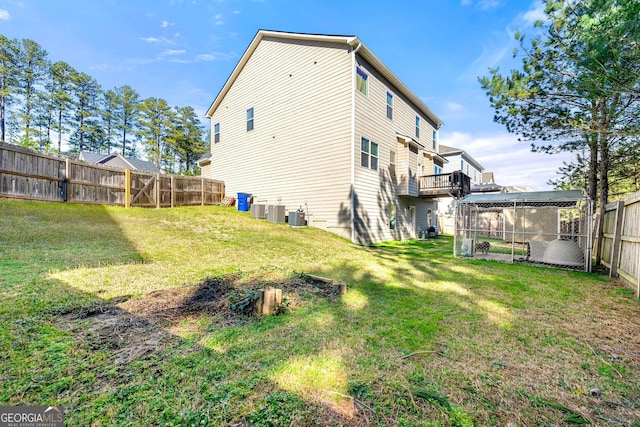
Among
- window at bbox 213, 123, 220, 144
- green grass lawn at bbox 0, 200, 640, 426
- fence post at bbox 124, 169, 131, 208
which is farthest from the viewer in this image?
window at bbox 213, 123, 220, 144

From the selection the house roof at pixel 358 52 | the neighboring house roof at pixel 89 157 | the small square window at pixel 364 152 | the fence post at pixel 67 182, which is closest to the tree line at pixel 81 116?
the neighboring house roof at pixel 89 157

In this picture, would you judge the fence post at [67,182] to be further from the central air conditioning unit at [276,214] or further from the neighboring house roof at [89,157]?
the neighboring house roof at [89,157]

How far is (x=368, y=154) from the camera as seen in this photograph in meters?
11.8

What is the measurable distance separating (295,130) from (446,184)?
8.85m

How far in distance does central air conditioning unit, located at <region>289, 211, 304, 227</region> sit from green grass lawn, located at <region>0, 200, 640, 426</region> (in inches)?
243

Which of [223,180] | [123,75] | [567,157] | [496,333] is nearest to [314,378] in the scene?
[496,333]

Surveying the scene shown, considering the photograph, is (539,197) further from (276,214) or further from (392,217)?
(276,214)

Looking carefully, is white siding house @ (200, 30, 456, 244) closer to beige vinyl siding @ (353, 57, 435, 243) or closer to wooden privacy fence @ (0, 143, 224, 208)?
beige vinyl siding @ (353, 57, 435, 243)

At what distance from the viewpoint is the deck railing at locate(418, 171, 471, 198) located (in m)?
13.3

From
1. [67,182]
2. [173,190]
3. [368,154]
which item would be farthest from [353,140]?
[67,182]

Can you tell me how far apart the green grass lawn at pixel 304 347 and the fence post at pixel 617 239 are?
111cm

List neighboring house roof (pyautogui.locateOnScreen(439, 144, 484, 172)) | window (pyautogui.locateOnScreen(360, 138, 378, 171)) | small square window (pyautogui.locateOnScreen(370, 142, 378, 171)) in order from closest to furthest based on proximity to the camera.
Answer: window (pyautogui.locateOnScreen(360, 138, 378, 171)) < small square window (pyautogui.locateOnScreen(370, 142, 378, 171)) < neighboring house roof (pyautogui.locateOnScreen(439, 144, 484, 172))

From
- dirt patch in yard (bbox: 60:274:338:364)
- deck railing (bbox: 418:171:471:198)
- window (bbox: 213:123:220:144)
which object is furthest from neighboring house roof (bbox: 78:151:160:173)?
dirt patch in yard (bbox: 60:274:338:364)

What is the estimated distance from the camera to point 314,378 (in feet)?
6.95
